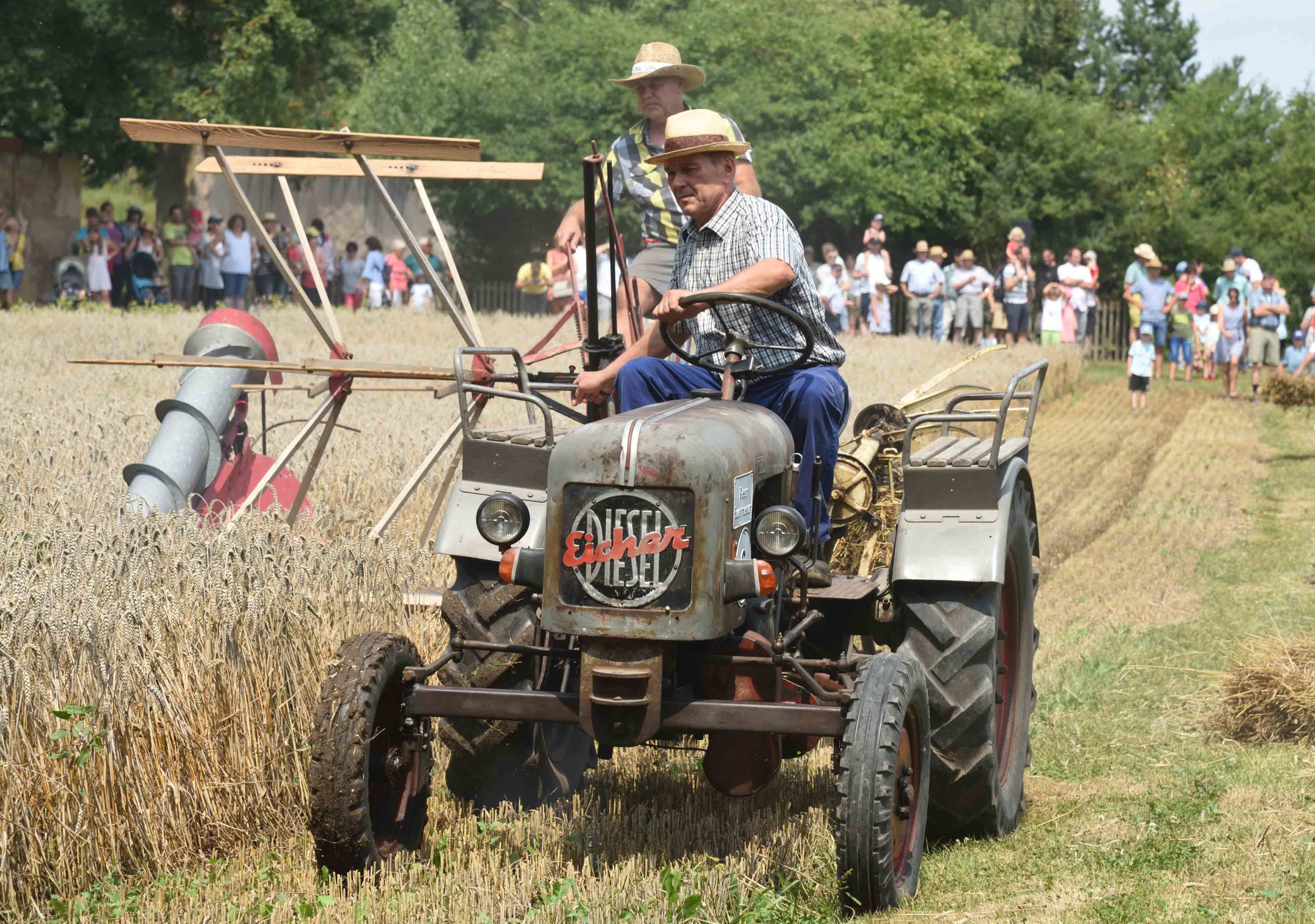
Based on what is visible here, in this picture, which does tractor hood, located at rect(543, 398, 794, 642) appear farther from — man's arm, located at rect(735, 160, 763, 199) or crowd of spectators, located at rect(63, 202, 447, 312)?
crowd of spectators, located at rect(63, 202, 447, 312)

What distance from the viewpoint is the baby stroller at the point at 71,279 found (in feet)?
95.0

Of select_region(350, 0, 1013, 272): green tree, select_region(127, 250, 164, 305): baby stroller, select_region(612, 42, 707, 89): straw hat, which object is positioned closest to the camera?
select_region(612, 42, 707, 89): straw hat

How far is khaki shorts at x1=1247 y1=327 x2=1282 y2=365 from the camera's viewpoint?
23.6 m

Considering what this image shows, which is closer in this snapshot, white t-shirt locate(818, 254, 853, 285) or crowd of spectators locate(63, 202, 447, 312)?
crowd of spectators locate(63, 202, 447, 312)

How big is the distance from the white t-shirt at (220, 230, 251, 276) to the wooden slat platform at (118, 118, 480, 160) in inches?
747

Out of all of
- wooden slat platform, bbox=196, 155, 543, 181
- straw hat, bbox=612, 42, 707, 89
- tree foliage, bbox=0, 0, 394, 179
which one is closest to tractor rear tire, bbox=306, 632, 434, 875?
straw hat, bbox=612, 42, 707, 89


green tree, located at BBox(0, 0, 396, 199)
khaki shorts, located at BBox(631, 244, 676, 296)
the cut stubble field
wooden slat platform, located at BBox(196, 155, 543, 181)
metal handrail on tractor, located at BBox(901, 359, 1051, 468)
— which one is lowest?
the cut stubble field

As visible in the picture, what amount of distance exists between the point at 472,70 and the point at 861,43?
963 centimetres

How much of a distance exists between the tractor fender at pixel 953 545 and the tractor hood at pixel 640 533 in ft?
3.24

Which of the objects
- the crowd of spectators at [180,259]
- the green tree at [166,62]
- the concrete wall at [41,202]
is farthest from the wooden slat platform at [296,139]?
the concrete wall at [41,202]

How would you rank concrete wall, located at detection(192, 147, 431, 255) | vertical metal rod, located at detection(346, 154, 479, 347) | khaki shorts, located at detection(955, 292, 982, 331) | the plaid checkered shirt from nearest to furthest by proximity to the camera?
1. the plaid checkered shirt
2. vertical metal rod, located at detection(346, 154, 479, 347)
3. khaki shorts, located at detection(955, 292, 982, 331)
4. concrete wall, located at detection(192, 147, 431, 255)

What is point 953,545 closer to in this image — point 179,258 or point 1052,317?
point 1052,317

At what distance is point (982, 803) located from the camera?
5559 mm

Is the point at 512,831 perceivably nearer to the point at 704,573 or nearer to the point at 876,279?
the point at 704,573
